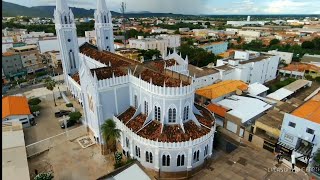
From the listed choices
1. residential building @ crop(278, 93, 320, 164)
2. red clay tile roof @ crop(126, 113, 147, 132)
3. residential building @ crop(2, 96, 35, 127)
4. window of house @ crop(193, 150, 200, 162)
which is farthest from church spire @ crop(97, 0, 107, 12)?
residential building @ crop(278, 93, 320, 164)

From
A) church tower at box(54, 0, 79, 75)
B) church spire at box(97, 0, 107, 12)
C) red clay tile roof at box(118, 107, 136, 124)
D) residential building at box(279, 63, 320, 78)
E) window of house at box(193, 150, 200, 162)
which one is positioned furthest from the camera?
residential building at box(279, 63, 320, 78)

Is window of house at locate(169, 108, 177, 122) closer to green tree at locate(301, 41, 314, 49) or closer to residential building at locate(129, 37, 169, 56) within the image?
residential building at locate(129, 37, 169, 56)

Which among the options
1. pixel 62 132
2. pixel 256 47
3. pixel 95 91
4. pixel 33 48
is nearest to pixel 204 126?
pixel 95 91

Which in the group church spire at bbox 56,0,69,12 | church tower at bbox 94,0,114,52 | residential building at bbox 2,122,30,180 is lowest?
residential building at bbox 2,122,30,180

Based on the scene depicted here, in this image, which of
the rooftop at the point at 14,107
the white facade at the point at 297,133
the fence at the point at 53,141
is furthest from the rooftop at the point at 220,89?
the rooftop at the point at 14,107

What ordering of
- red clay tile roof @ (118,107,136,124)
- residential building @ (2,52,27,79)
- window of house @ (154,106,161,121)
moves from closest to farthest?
Answer: window of house @ (154,106,161,121) < red clay tile roof @ (118,107,136,124) < residential building @ (2,52,27,79)

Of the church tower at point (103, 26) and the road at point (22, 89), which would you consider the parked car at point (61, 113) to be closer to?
the church tower at point (103, 26)

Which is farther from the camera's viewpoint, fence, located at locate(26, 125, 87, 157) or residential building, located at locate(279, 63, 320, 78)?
residential building, located at locate(279, 63, 320, 78)

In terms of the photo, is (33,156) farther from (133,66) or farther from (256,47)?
(256,47)
